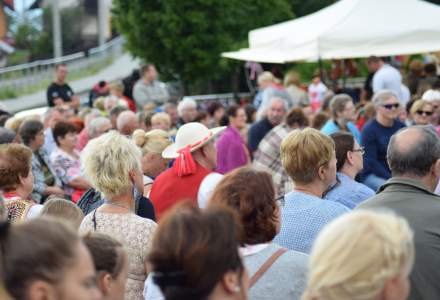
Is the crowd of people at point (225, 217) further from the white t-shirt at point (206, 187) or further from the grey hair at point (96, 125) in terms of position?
the grey hair at point (96, 125)

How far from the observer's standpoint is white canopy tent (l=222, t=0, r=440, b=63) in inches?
525

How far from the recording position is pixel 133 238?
5152mm

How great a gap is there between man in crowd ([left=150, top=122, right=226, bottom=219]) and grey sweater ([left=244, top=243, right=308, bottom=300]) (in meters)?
2.97

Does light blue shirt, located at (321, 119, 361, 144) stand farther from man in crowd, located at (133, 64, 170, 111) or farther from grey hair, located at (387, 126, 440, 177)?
man in crowd, located at (133, 64, 170, 111)

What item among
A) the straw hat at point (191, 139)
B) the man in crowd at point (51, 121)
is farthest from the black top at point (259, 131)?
the straw hat at point (191, 139)

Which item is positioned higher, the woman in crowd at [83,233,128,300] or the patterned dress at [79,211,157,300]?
the woman in crowd at [83,233,128,300]

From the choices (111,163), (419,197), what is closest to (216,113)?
(111,163)

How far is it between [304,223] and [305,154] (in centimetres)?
67

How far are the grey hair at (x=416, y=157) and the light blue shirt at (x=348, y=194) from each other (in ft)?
3.92

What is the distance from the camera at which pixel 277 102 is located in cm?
1209

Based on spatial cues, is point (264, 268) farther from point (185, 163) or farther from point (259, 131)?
point (259, 131)

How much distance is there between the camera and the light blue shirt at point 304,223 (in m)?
5.00

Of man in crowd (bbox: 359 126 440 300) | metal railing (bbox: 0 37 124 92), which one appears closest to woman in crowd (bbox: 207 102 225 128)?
man in crowd (bbox: 359 126 440 300)

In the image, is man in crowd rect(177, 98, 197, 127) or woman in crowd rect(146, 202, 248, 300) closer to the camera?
woman in crowd rect(146, 202, 248, 300)
